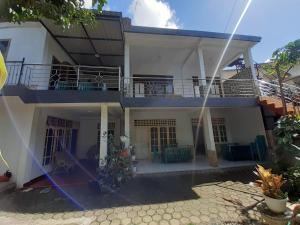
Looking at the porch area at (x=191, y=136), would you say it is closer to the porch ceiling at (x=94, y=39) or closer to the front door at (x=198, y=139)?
the front door at (x=198, y=139)

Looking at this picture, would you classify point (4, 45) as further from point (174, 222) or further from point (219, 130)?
point (219, 130)

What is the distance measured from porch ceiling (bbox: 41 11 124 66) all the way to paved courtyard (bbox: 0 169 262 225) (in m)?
5.68

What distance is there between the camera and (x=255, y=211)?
4.01 m

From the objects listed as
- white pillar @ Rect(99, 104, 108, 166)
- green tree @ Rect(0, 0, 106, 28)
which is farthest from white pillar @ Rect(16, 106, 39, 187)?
green tree @ Rect(0, 0, 106, 28)

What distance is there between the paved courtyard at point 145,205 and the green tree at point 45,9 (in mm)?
4354

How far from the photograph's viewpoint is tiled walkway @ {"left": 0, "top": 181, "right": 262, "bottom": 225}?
3719 mm

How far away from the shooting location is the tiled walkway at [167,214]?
3.72 m

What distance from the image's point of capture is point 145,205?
446 cm

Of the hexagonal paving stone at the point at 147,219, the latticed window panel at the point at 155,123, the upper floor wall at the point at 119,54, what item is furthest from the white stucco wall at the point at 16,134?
the latticed window panel at the point at 155,123

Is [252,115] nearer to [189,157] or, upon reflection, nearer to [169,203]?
[189,157]

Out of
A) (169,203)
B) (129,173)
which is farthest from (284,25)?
(129,173)

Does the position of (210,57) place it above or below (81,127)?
above

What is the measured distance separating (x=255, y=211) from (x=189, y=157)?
5472 mm

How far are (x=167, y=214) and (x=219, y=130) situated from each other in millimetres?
8718
